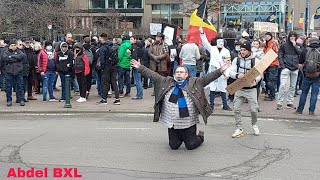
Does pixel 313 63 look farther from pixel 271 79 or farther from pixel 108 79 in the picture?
pixel 108 79

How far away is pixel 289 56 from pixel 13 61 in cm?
755

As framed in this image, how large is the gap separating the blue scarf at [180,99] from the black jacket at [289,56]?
16.7 ft

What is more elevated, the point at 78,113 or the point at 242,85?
the point at 242,85

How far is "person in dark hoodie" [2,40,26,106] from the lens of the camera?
1228cm

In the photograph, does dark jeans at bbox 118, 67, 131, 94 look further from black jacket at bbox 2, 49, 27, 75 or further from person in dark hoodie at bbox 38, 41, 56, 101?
black jacket at bbox 2, 49, 27, 75

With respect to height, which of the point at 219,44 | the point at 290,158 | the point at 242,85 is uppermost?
the point at 219,44

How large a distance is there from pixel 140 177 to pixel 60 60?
779 cm

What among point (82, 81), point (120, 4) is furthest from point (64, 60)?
point (120, 4)

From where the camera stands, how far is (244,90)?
849 centimetres

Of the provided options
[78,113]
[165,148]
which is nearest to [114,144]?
[165,148]

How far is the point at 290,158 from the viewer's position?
700 centimetres

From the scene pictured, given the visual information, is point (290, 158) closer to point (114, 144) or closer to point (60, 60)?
point (114, 144)

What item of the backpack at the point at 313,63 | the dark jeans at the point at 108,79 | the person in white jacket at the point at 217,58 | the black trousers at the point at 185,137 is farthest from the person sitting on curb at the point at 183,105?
the dark jeans at the point at 108,79

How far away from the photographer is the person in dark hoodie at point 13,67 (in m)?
12.3
